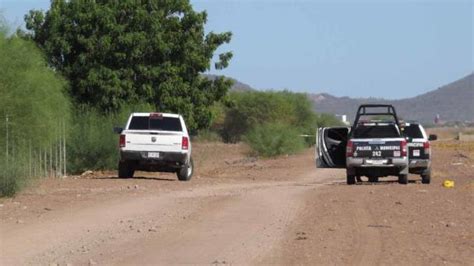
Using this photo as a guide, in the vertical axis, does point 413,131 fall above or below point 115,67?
below

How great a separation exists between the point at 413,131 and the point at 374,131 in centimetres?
205

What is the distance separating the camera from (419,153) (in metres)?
28.3

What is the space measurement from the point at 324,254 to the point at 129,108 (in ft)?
90.3

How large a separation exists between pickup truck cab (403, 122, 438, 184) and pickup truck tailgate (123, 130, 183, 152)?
7.17 m

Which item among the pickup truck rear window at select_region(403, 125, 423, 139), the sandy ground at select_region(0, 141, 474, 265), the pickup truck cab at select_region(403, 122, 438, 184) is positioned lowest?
the sandy ground at select_region(0, 141, 474, 265)

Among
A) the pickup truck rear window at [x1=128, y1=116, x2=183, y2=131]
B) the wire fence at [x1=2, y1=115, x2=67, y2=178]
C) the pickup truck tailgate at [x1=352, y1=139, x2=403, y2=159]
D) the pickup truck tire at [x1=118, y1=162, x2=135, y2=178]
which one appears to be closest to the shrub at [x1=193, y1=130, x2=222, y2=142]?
the wire fence at [x1=2, y1=115, x2=67, y2=178]

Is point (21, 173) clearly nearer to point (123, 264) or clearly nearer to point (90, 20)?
point (123, 264)

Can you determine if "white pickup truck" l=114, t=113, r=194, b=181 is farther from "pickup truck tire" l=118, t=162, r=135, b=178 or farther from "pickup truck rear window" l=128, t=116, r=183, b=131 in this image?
"pickup truck tire" l=118, t=162, r=135, b=178

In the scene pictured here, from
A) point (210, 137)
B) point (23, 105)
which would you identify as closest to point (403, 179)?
point (23, 105)

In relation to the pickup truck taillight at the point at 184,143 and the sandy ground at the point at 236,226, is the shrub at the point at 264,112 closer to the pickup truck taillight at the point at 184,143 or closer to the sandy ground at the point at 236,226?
the pickup truck taillight at the point at 184,143

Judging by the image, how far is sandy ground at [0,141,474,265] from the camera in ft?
38.8

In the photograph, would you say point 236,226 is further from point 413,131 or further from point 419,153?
point 413,131

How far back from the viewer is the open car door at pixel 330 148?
96.1 feet

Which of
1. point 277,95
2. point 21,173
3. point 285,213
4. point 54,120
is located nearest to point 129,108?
point 54,120
